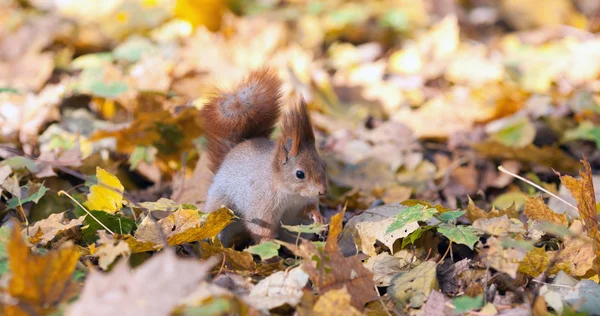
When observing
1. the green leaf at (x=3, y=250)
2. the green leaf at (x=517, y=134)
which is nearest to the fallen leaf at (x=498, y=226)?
the green leaf at (x=3, y=250)

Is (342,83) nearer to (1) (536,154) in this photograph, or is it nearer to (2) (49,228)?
(1) (536,154)

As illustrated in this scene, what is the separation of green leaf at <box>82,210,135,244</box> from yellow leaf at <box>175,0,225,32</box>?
254 centimetres

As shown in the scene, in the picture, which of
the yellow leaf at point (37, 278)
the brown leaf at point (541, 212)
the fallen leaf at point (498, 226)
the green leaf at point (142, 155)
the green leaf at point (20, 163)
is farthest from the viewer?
the green leaf at point (142, 155)

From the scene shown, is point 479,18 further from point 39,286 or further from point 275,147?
point 39,286

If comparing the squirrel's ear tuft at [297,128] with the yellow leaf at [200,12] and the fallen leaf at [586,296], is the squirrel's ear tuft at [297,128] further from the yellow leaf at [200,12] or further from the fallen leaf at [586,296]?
the yellow leaf at [200,12]

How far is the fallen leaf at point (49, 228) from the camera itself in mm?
1723

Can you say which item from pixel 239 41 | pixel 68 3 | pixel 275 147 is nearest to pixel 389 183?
pixel 275 147

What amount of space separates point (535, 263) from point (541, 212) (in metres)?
0.23

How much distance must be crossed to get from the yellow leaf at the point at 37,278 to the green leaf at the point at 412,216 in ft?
2.78

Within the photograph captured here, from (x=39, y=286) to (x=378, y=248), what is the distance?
3.30ft

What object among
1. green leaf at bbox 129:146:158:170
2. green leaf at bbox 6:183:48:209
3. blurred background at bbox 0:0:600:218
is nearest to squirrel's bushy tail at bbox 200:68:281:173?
blurred background at bbox 0:0:600:218

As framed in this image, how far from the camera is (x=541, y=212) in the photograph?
1.85 m

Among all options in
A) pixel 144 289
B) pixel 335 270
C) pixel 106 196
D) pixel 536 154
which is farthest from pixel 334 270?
pixel 536 154

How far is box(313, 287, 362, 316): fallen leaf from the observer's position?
142 centimetres
